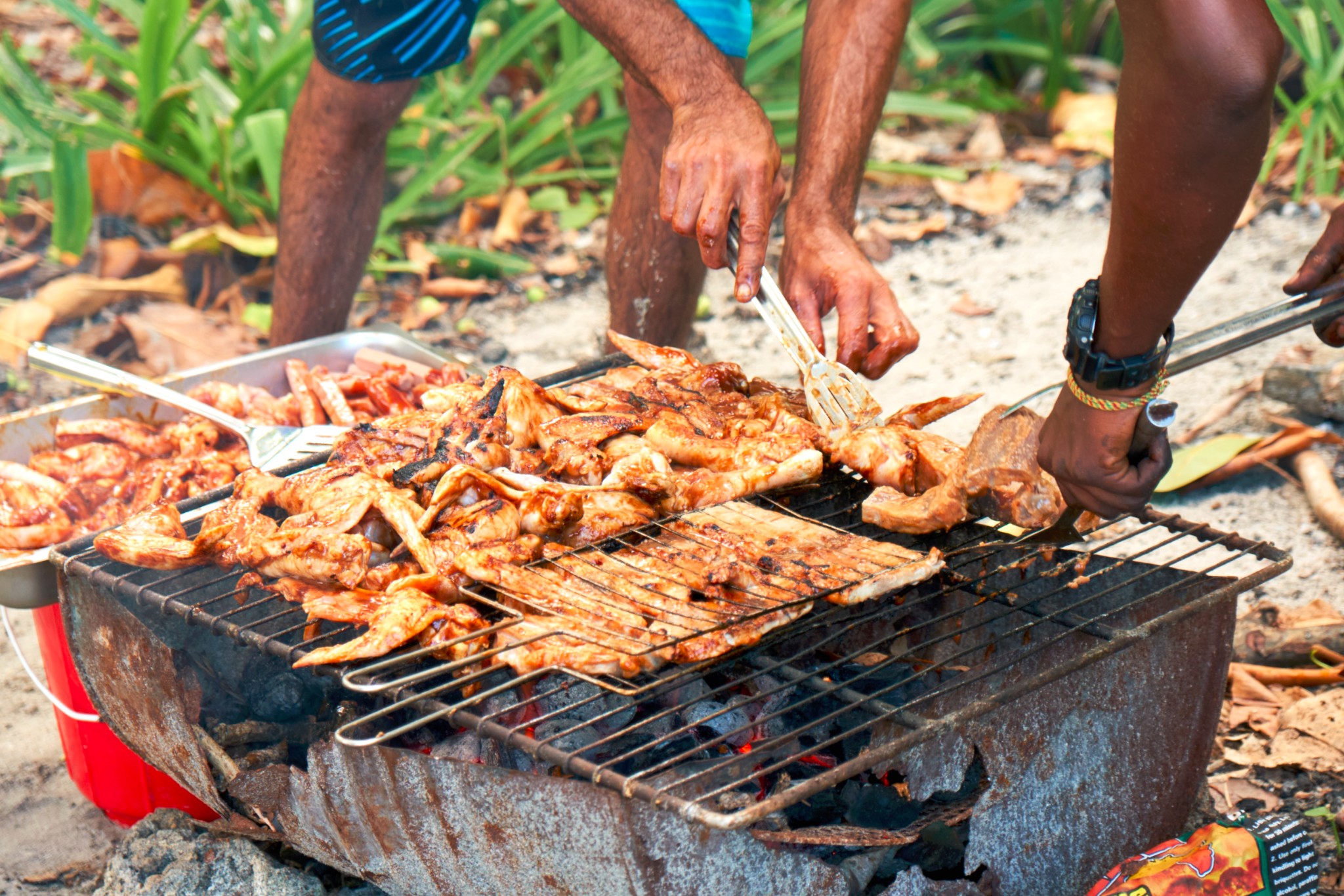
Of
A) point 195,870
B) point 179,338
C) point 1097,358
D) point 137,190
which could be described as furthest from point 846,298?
point 137,190

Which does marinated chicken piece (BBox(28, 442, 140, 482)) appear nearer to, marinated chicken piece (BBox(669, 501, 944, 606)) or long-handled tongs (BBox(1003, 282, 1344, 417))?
marinated chicken piece (BBox(669, 501, 944, 606))

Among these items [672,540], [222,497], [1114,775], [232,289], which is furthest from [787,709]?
[232,289]

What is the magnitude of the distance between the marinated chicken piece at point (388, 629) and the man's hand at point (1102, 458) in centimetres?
130

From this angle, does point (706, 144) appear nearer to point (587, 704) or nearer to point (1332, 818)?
point (587, 704)

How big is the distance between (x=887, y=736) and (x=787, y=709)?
12.4 inches

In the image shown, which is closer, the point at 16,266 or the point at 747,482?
the point at 747,482

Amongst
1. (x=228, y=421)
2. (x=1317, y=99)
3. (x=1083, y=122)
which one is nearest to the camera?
(x=228, y=421)

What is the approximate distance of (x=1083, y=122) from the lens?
27.8ft

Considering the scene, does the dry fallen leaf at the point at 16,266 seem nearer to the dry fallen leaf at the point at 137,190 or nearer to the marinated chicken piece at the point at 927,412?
the dry fallen leaf at the point at 137,190

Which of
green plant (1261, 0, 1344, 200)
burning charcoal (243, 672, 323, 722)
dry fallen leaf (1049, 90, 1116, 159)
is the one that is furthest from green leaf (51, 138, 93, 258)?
green plant (1261, 0, 1344, 200)

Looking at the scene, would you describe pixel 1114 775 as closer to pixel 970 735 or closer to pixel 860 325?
pixel 970 735

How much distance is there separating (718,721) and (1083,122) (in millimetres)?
7376

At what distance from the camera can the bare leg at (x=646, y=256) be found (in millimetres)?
4707

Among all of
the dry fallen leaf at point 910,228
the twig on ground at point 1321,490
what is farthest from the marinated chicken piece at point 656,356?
the dry fallen leaf at point 910,228
